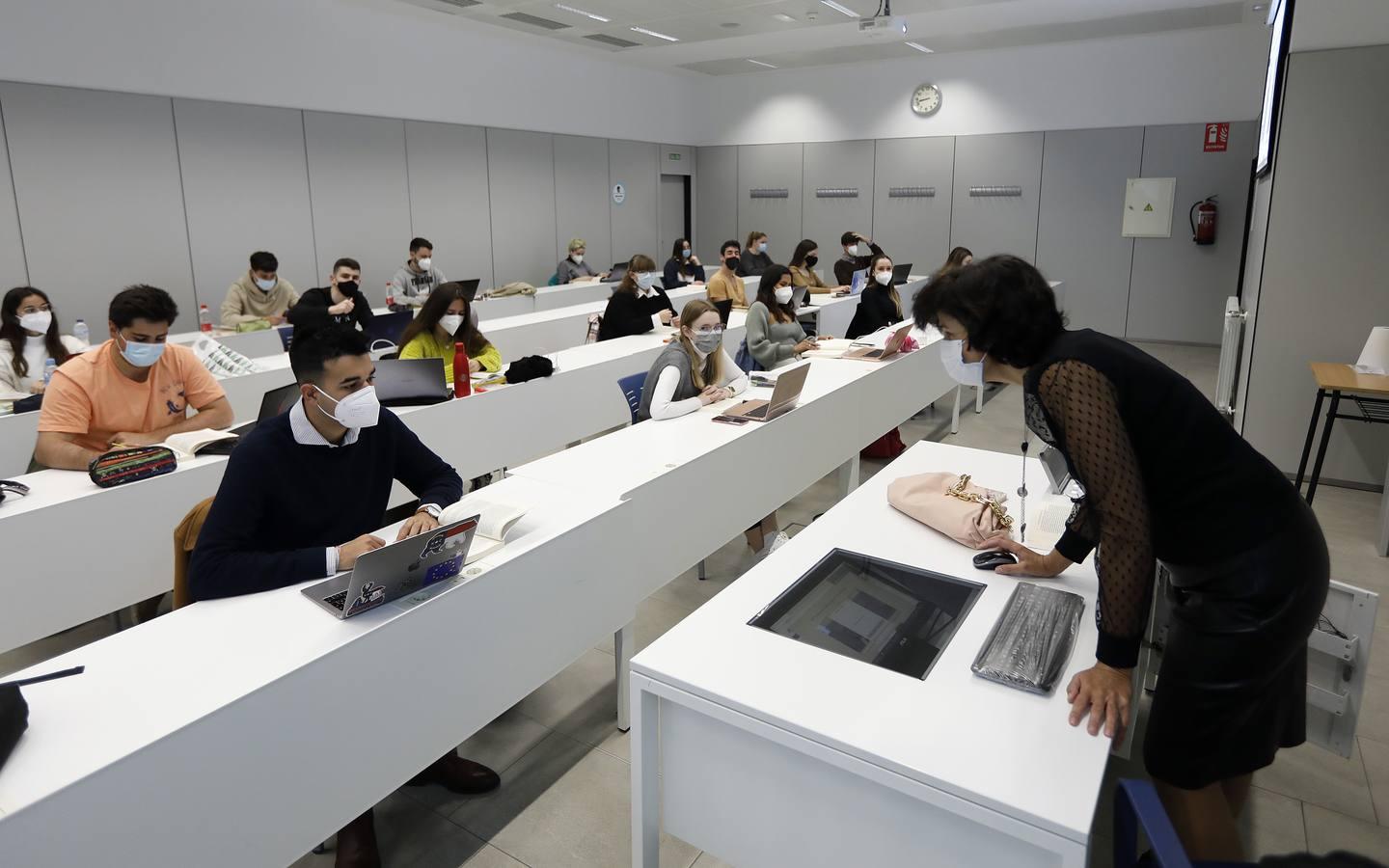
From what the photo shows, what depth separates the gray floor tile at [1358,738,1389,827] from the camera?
232cm

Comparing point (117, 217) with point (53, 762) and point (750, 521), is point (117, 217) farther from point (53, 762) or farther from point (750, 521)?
point (53, 762)

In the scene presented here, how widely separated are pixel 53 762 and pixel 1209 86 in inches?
444

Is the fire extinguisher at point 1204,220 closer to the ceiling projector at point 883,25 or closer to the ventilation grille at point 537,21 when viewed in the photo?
the ceiling projector at point 883,25

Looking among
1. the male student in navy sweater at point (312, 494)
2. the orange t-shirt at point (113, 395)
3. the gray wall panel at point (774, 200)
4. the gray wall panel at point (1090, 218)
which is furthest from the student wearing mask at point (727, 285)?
the male student in navy sweater at point (312, 494)

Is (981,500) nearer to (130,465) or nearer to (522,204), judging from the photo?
(130,465)

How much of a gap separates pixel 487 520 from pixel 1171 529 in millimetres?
1609

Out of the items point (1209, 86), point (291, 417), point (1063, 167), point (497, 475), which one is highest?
point (1209, 86)

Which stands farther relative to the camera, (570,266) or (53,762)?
(570,266)

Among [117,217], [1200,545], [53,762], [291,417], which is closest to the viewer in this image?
[53,762]

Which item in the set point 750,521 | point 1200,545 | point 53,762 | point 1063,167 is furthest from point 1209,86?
point 53,762

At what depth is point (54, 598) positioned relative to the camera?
8.15ft

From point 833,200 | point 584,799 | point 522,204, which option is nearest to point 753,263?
point 833,200

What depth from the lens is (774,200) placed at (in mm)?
12289

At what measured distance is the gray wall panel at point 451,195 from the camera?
894 cm
